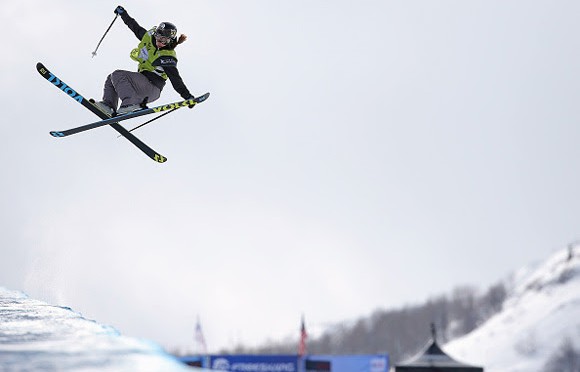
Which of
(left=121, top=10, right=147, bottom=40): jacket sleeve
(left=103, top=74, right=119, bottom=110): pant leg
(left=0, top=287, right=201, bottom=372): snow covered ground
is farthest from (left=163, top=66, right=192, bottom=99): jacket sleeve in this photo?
(left=0, top=287, right=201, bottom=372): snow covered ground

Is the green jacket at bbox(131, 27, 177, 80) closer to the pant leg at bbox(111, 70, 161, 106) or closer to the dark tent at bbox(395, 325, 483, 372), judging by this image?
the pant leg at bbox(111, 70, 161, 106)

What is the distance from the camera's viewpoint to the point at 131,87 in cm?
1116

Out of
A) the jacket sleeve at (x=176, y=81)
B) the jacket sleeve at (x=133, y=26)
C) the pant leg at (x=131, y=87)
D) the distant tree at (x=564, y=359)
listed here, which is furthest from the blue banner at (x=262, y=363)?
the distant tree at (x=564, y=359)

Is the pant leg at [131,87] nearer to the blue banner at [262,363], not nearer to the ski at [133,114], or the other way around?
the ski at [133,114]

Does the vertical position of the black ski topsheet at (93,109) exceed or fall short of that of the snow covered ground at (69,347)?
it exceeds it

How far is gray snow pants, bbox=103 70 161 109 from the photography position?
36.5 feet

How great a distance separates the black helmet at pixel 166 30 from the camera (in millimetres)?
10594

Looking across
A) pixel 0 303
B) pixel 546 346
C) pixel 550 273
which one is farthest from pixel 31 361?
pixel 550 273

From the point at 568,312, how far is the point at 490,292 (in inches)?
3248

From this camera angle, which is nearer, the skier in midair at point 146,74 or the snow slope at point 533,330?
the skier in midair at point 146,74

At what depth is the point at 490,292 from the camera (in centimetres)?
18738

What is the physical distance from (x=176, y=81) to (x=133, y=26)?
1204 mm

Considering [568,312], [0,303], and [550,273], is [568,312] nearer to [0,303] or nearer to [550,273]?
[550,273]

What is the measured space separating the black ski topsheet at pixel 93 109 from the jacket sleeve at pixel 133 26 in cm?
121
